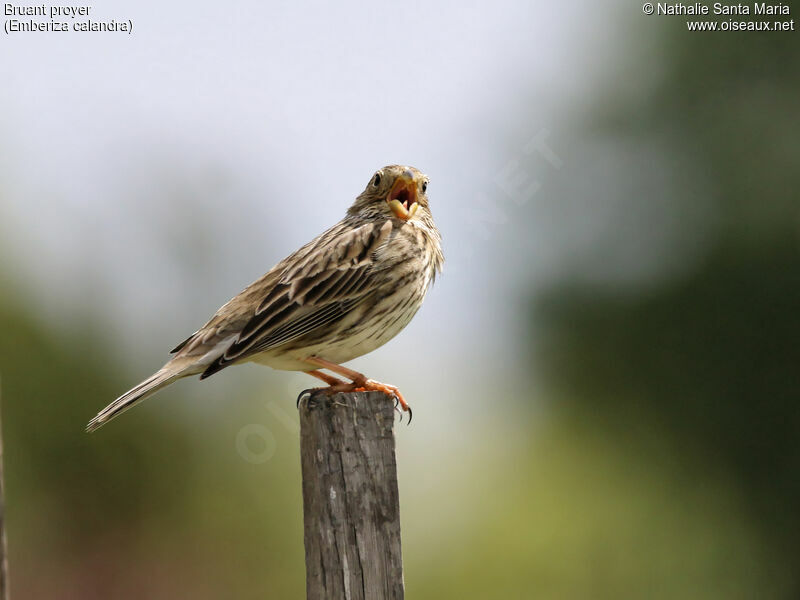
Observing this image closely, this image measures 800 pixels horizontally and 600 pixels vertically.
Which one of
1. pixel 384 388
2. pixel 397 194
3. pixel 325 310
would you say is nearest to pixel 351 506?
pixel 384 388

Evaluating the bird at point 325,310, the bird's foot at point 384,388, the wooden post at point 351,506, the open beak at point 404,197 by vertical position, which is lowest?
the wooden post at point 351,506

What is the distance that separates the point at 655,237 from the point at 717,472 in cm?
353

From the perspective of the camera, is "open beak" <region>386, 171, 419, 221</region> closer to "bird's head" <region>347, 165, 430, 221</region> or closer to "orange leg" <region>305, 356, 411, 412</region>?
"bird's head" <region>347, 165, 430, 221</region>

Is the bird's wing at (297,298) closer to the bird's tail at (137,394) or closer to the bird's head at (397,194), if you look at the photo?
the bird's tail at (137,394)

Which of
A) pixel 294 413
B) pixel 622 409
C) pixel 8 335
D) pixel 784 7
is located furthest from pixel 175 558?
pixel 784 7

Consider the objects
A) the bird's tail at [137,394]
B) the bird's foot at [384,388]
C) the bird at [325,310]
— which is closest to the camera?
the bird's tail at [137,394]

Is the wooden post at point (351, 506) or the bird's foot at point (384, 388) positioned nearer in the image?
the wooden post at point (351, 506)

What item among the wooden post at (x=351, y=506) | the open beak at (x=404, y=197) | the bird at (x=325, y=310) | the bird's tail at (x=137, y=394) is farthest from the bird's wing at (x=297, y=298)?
the wooden post at (x=351, y=506)

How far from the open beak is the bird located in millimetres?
176

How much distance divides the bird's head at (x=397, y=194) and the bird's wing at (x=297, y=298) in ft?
1.20

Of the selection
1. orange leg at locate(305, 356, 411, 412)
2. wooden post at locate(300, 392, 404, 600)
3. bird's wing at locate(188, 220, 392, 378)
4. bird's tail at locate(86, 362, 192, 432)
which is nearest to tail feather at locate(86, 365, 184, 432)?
bird's tail at locate(86, 362, 192, 432)

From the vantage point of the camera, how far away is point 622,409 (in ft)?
52.4

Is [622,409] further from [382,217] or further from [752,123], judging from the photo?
[382,217]

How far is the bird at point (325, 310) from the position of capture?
5926mm
